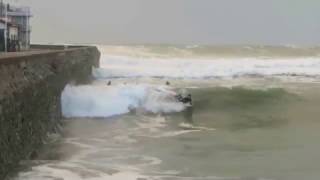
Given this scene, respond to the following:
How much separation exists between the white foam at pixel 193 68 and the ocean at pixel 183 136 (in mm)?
13208

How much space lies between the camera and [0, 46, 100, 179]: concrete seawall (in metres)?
12.4

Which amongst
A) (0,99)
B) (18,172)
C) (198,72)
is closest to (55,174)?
(18,172)

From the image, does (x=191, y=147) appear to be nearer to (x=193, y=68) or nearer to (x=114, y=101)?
(x=114, y=101)

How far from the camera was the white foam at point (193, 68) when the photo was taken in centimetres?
5069

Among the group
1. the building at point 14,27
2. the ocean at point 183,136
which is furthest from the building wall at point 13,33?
the ocean at point 183,136

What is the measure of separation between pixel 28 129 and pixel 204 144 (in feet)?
15.0

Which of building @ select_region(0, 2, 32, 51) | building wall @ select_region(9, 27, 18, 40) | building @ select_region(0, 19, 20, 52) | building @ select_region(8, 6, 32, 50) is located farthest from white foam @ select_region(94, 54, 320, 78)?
building @ select_region(0, 19, 20, 52)

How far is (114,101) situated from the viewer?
Answer: 26.1 meters

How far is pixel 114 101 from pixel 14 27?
1597 centimetres

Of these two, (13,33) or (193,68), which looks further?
(193,68)

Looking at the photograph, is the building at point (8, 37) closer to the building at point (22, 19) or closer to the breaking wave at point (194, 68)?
the building at point (22, 19)

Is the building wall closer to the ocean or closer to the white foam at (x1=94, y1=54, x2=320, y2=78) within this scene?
the white foam at (x1=94, y1=54, x2=320, y2=78)

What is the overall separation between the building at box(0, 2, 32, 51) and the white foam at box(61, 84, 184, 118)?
691 cm

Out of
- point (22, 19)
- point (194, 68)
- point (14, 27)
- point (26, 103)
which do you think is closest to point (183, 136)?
point (26, 103)
